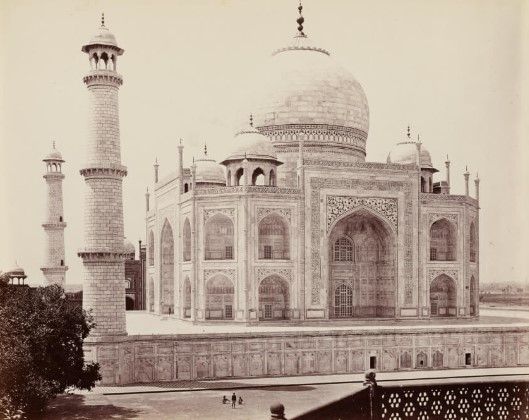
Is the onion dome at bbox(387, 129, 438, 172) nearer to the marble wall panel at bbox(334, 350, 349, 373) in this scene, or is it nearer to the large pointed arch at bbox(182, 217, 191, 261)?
the large pointed arch at bbox(182, 217, 191, 261)

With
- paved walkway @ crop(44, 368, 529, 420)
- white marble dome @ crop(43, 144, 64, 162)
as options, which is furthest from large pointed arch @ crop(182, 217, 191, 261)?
white marble dome @ crop(43, 144, 64, 162)

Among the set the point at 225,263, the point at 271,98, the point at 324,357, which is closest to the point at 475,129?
the point at 324,357

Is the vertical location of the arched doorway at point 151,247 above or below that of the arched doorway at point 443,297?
above

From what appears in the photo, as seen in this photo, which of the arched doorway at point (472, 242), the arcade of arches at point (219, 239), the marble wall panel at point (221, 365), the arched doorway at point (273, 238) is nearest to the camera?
the marble wall panel at point (221, 365)

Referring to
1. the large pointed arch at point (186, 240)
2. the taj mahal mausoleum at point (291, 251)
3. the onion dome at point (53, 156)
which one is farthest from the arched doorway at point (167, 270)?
the onion dome at point (53, 156)

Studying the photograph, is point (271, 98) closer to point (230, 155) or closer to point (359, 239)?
point (230, 155)

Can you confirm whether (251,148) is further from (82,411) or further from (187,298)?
(82,411)

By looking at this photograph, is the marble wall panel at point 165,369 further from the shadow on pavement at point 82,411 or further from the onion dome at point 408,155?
the onion dome at point 408,155
